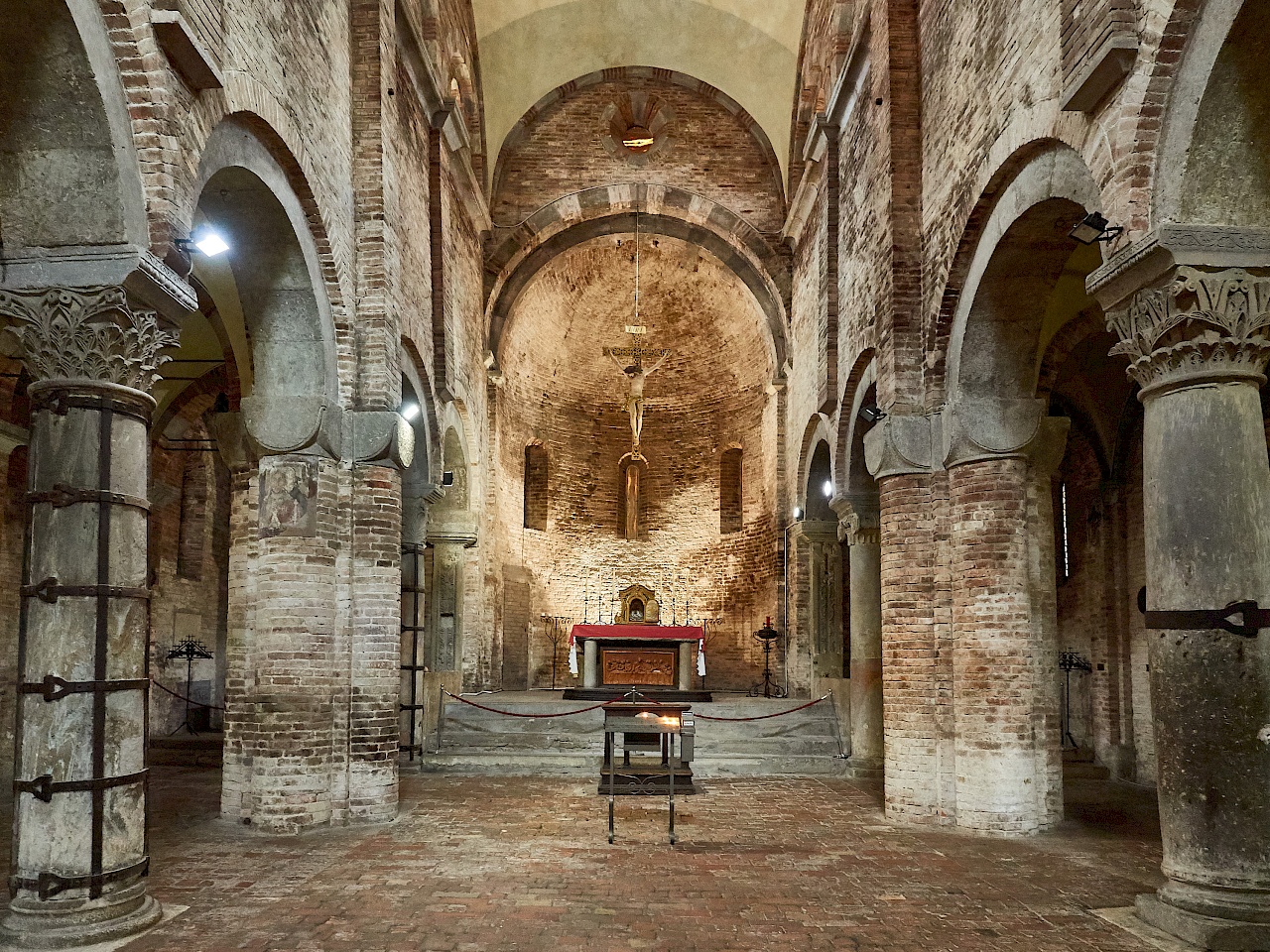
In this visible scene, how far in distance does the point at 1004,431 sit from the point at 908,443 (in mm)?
898

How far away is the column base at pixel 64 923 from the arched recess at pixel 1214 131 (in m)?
6.67

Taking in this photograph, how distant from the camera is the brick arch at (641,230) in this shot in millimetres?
18328

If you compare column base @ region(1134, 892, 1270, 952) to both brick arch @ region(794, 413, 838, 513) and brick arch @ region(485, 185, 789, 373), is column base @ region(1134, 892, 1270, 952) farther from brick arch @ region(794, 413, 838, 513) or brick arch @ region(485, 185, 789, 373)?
brick arch @ region(485, 185, 789, 373)

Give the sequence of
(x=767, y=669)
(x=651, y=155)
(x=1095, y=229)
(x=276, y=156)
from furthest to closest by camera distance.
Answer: (x=651, y=155), (x=767, y=669), (x=276, y=156), (x=1095, y=229)

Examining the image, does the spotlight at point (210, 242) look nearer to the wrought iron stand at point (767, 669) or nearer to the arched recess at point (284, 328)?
the arched recess at point (284, 328)

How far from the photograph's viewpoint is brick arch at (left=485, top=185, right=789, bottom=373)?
18.3 m

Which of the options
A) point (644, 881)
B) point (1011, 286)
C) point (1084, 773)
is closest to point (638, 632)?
point (1084, 773)

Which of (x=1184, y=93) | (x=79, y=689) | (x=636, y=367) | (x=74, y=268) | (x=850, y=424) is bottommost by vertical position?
(x=79, y=689)

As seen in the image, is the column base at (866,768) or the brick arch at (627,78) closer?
the column base at (866,768)

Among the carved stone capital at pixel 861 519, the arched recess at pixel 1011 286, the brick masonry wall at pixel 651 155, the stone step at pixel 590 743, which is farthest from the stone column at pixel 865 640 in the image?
the brick masonry wall at pixel 651 155

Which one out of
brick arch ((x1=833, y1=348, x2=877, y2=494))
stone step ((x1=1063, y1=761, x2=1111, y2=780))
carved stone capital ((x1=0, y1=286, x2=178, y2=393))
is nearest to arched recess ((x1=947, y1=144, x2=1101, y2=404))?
brick arch ((x1=833, y1=348, x2=877, y2=494))

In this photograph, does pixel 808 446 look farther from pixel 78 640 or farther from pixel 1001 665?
pixel 78 640

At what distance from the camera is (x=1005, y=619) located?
9.12 m

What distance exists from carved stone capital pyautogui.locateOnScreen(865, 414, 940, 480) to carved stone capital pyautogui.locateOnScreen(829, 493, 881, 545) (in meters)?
2.61
